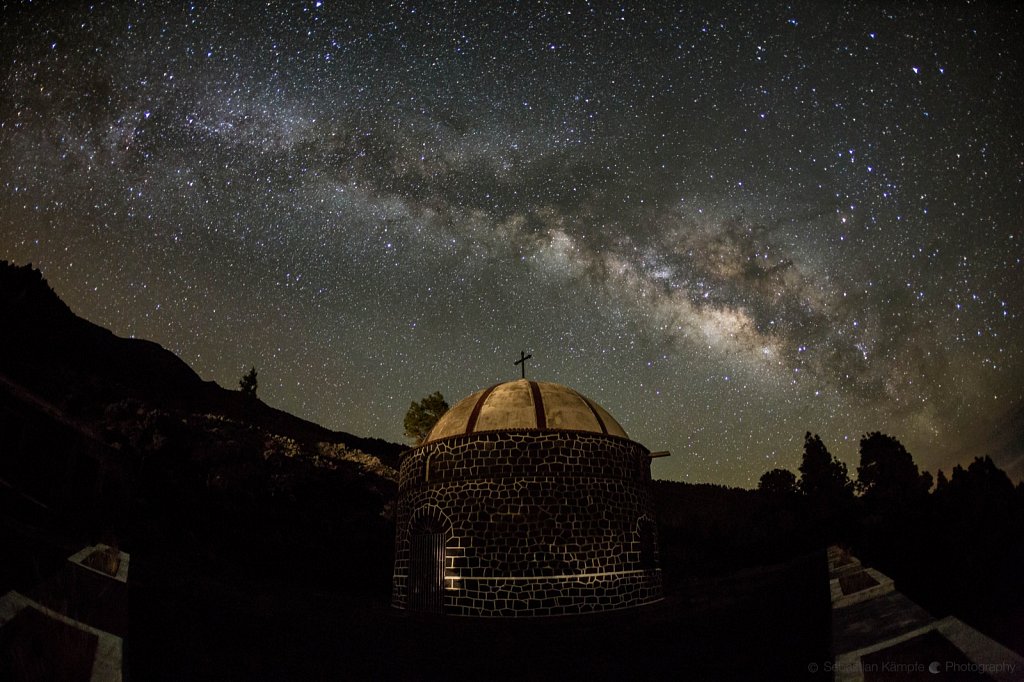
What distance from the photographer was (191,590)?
7.42 metres

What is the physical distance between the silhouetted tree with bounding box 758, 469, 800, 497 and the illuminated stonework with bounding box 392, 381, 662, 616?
24.5 m

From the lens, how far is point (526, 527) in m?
12.2

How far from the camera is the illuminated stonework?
1192 cm

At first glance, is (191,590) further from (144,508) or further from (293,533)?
(293,533)

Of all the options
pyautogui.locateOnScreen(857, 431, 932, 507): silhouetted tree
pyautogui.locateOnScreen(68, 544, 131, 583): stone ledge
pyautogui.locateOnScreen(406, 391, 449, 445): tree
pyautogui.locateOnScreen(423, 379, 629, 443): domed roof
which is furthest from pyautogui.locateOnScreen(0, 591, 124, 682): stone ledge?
pyautogui.locateOnScreen(857, 431, 932, 507): silhouetted tree

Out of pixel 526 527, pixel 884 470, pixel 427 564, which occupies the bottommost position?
pixel 427 564

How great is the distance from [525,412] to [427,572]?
461 centimetres

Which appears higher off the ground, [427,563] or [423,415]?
[423,415]

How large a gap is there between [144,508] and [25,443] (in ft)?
37.4

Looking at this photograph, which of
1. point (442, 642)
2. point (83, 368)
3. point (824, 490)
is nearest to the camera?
point (442, 642)

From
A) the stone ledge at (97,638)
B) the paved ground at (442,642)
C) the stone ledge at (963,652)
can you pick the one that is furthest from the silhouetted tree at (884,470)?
the stone ledge at (97,638)

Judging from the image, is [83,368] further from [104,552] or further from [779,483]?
[779,483]

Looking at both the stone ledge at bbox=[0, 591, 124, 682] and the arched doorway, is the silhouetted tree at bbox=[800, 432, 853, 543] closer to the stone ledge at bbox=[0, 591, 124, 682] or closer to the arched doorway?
the arched doorway

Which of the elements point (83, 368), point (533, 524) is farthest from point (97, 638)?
point (83, 368)
